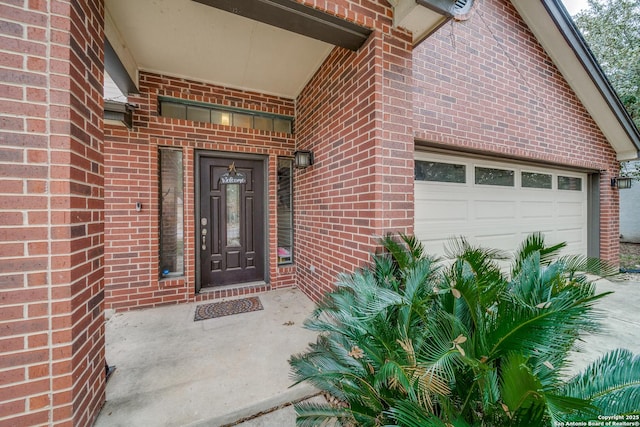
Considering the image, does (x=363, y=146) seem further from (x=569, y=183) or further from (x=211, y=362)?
(x=569, y=183)

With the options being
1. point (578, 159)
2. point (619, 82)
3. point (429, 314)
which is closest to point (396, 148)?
point (429, 314)

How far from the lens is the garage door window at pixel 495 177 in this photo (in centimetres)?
367

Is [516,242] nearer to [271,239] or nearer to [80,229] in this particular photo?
[271,239]

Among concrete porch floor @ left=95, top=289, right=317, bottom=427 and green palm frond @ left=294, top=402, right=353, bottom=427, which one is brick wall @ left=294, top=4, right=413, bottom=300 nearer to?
concrete porch floor @ left=95, top=289, right=317, bottom=427

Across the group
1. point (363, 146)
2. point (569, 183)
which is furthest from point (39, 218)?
point (569, 183)

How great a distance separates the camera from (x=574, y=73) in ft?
13.5

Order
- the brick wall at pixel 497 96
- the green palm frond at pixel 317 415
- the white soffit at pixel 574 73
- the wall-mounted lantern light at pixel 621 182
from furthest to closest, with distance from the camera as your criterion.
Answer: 1. the wall-mounted lantern light at pixel 621 182
2. the white soffit at pixel 574 73
3. the brick wall at pixel 497 96
4. the green palm frond at pixel 317 415

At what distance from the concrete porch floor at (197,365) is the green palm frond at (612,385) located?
148 centimetres

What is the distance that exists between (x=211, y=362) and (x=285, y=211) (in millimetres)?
2311

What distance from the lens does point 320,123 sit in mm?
3000

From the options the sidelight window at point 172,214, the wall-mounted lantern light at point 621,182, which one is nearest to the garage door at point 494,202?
the wall-mounted lantern light at point 621,182

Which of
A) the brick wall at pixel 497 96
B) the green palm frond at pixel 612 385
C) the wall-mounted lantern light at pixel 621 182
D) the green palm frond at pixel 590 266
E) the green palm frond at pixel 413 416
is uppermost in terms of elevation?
the brick wall at pixel 497 96

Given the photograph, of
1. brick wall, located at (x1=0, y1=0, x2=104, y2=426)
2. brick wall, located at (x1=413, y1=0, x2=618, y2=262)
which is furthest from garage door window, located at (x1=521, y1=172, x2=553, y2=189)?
brick wall, located at (x1=0, y1=0, x2=104, y2=426)

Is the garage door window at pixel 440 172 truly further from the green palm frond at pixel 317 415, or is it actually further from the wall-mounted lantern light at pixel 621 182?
the wall-mounted lantern light at pixel 621 182
